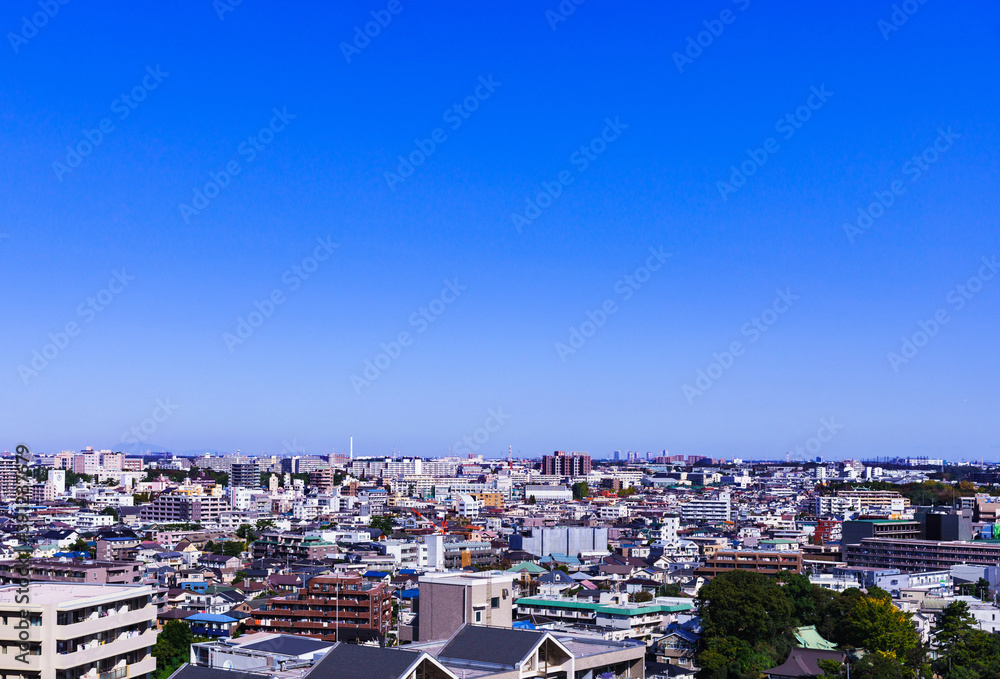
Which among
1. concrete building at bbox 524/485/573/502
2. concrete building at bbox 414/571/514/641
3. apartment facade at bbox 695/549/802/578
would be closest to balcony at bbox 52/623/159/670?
concrete building at bbox 414/571/514/641

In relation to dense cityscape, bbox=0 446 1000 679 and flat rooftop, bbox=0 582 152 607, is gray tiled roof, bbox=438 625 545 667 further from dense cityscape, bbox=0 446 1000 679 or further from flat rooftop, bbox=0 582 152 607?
flat rooftop, bbox=0 582 152 607

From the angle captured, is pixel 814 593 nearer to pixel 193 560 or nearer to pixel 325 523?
pixel 193 560

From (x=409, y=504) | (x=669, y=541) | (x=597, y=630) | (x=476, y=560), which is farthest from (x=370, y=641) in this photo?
(x=409, y=504)

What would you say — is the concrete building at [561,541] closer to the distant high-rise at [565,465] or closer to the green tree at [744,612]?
the green tree at [744,612]

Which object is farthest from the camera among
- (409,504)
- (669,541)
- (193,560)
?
(409,504)

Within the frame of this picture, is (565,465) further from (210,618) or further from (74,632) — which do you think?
(74,632)

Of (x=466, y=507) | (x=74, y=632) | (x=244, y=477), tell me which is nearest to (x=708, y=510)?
(x=466, y=507)

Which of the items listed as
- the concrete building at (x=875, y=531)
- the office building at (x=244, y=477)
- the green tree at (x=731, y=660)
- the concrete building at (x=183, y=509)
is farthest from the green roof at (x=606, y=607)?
the office building at (x=244, y=477)
